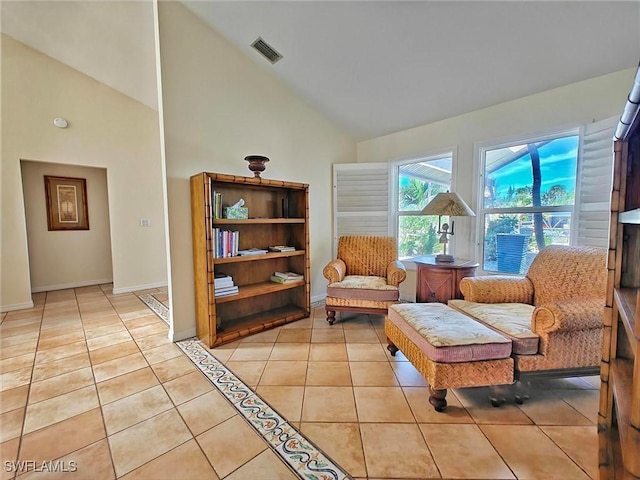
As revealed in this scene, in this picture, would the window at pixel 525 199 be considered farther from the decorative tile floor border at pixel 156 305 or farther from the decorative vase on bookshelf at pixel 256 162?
the decorative tile floor border at pixel 156 305

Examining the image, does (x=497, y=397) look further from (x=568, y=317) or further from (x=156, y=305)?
(x=156, y=305)

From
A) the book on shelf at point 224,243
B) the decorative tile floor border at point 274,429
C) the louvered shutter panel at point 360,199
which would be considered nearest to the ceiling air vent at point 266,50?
the louvered shutter panel at point 360,199

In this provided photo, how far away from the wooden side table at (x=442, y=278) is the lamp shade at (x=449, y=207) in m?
0.48

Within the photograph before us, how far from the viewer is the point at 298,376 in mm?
1916

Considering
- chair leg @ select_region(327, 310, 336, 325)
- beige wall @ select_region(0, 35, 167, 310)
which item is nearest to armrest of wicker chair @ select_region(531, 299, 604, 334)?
chair leg @ select_region(327, 310, 336, 325)

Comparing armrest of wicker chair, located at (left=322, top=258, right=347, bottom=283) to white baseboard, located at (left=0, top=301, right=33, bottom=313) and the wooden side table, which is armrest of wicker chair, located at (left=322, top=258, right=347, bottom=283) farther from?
white baseboard, located at (left=0, top=301, right=33, bottom=313)

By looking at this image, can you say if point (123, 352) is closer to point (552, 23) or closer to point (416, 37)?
point (416, 37)

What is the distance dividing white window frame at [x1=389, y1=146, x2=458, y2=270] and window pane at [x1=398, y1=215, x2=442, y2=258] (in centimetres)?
7

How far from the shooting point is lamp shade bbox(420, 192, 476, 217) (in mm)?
2500

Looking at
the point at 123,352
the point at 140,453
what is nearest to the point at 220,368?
the point at 140,453

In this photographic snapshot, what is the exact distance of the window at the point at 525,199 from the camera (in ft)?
7.85

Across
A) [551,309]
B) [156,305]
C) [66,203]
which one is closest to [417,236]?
[551,309]

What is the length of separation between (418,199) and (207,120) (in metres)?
2.58

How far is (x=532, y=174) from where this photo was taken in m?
2.57
